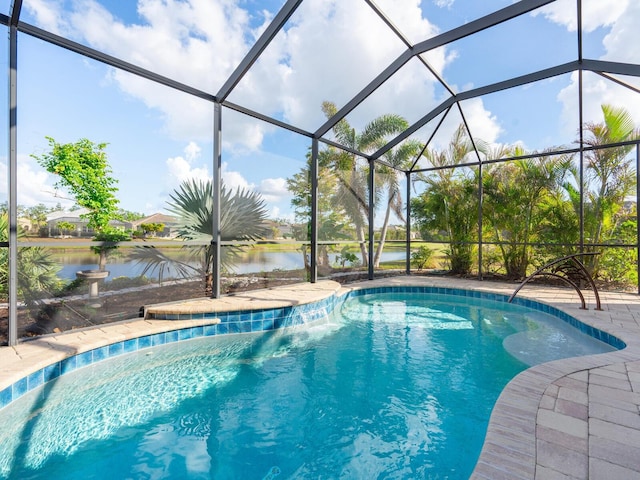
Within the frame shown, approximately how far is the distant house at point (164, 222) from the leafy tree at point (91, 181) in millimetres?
222

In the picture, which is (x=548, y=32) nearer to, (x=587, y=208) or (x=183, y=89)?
(x=587, y=208)

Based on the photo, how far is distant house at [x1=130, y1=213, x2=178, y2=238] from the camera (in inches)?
169

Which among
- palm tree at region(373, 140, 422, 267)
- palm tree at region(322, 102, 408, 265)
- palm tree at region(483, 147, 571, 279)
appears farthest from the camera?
palm tree at region(373, 140, 422, 267)

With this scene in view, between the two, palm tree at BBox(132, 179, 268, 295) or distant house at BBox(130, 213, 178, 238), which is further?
palm tree at BBox(132, 179, 268, 295)

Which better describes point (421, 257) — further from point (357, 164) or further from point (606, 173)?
point (606, 173)

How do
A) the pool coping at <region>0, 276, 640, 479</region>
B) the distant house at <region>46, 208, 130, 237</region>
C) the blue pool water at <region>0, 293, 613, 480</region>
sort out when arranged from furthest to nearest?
the distant house at <region>46, 208, 130, 237</region>
the blue pool water at <region>0, 293, 613, 480</region>
the pool coping at <region>0, 276, 640, 479</region>

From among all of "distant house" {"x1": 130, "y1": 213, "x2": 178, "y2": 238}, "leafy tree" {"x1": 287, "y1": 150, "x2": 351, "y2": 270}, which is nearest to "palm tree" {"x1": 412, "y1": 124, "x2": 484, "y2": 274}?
"leafy tree" {"x1": 287, "y1": 150, "x2": 351, "y2": 270}

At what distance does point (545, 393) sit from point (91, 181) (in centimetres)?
502

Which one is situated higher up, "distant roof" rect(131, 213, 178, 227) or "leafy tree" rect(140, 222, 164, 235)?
"distant roof" rect(131, 213, 178, 227)

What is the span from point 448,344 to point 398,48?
490 cm

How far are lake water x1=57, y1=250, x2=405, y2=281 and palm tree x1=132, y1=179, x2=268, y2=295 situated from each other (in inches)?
5.2

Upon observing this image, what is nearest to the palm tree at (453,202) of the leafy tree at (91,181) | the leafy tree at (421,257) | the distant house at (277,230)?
the leafy tree at (421,257)

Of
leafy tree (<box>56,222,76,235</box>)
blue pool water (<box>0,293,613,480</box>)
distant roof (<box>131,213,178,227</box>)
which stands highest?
distant roof (<box>131,213,178,227</box>)

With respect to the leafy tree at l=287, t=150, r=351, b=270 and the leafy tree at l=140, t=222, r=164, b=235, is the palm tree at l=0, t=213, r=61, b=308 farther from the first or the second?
the leafy tree at l=287, t=150, r=351, b=270
